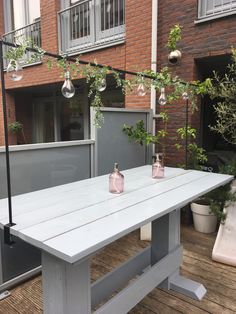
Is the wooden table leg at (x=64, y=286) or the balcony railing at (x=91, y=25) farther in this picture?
the balcony railing at (x=91, y=25)

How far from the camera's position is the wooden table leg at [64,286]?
1.30m

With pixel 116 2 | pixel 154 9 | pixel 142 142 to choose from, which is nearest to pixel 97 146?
pixel 142 142

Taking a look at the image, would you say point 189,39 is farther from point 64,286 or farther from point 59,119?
point 59,119

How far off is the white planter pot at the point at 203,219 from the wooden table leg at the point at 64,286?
7.48 feet

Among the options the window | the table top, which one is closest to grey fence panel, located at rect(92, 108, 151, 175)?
the table top

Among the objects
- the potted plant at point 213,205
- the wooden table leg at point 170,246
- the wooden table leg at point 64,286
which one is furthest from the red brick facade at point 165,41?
the wooden table leg at point 64,286

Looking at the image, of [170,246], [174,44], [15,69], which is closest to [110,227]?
[15,69]

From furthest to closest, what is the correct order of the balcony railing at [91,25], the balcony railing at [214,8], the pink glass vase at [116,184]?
the balcony railing at [91,25] → the balcony railing at [214,8] → the pink glass vase at [116,184]

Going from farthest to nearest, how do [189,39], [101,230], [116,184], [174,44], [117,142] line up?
[189,39] < [174,44] < [117,142] < [116,184] < [101,230]

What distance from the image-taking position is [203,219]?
3.38 metres

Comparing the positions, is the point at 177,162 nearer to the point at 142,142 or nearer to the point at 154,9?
the point at 142,142

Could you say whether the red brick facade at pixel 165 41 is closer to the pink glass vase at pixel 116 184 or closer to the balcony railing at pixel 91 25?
the balcony railing at pixel 91 25

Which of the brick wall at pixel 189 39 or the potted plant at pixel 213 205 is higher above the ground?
the brick wall at pixel 189 39

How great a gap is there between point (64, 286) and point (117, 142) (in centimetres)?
209
